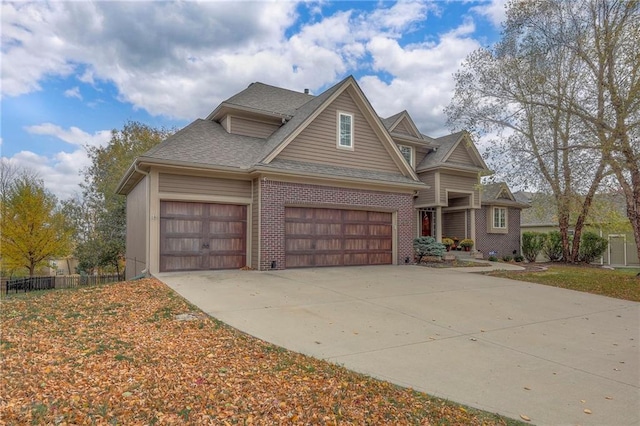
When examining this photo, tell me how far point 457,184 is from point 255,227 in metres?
11.6

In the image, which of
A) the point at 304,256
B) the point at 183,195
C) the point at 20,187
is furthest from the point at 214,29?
the point at 20,187

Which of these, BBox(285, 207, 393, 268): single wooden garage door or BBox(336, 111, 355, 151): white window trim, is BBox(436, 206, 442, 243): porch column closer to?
BBox(285, 207, 393, 268): single wooden garage door

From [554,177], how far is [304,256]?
1052 cm

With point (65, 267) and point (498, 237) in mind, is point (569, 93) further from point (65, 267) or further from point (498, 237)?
point (65, 267)

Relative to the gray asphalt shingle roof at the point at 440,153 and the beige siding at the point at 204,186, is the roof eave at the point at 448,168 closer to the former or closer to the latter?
the gray asphalt shingle roof at the point at 440,153

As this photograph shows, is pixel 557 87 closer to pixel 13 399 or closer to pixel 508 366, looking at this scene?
pixel 508 366

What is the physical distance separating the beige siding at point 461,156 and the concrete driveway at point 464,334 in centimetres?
979

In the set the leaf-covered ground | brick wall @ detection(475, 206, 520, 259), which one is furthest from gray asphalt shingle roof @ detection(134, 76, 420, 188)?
brick wall @ detection(475, 206, 520, 259)

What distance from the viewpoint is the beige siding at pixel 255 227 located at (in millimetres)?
12164

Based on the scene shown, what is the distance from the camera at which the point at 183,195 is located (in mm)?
11625

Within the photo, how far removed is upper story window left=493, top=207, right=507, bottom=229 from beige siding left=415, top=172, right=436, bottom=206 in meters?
5.16

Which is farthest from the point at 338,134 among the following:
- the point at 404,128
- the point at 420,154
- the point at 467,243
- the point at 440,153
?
the point at 467,243

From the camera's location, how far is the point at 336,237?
44.9ft

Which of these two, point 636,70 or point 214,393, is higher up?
point 636,70
